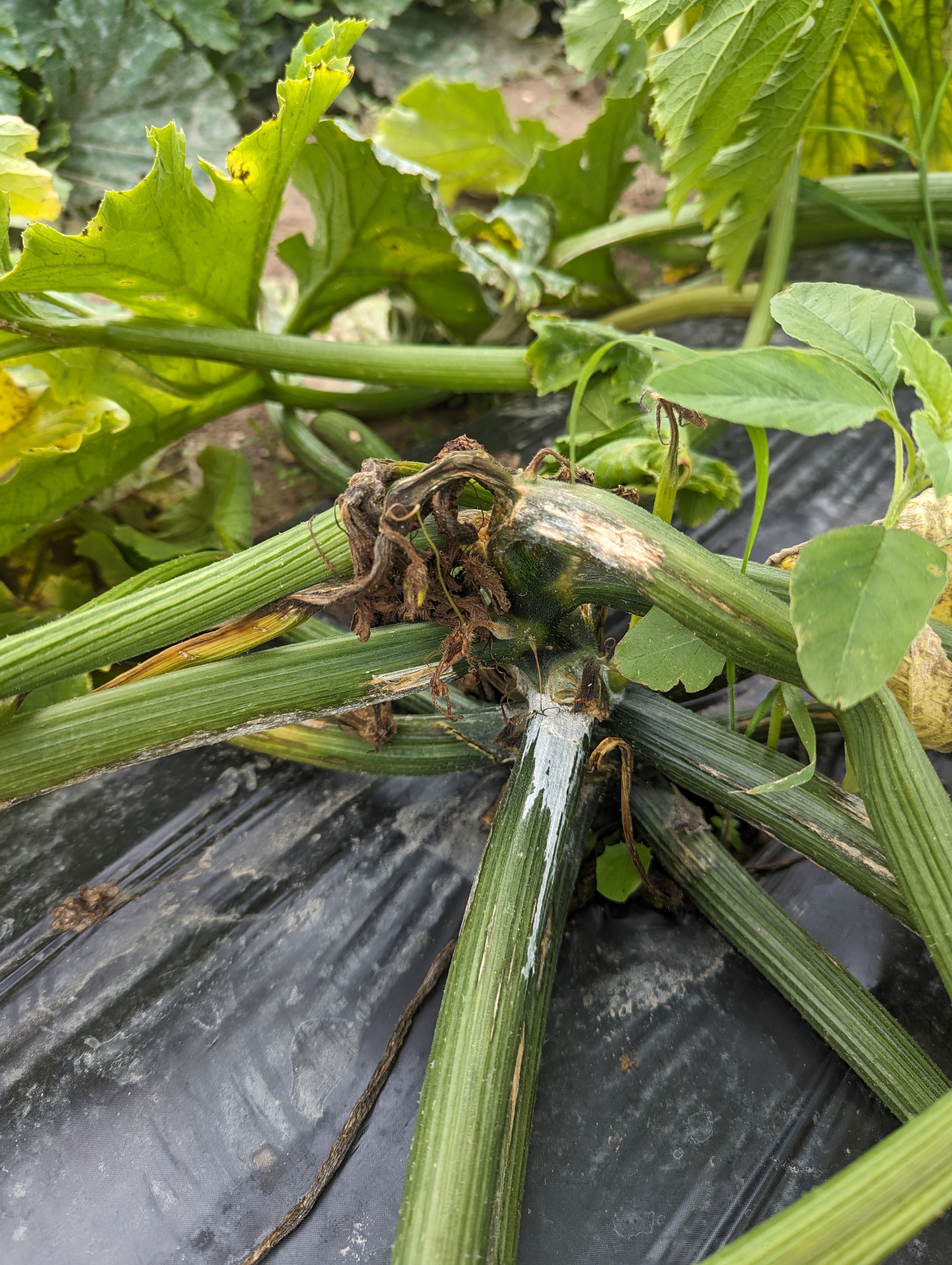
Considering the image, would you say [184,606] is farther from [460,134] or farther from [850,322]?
[460,134]

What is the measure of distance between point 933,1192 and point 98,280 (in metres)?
1.57

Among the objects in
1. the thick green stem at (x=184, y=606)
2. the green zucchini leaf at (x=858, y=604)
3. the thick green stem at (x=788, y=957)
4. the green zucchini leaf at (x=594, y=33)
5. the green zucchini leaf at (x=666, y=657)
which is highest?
the green zucchini leaf at (x=594, y=33)

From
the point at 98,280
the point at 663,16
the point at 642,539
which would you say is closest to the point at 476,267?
the point at 663,16

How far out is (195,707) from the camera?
108 centimetres

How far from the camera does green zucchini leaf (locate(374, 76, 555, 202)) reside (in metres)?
2.23

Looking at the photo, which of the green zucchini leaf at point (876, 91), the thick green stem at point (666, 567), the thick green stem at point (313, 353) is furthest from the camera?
the green zucchini leaf at point (876, 91)

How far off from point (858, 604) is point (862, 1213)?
496mm

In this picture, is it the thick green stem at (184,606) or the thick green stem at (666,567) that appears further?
the thick green stem at (184,606)

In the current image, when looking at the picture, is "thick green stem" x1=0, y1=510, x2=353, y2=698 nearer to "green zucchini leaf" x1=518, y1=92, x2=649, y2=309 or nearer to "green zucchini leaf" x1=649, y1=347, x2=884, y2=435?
"green zucchini leaf" x1=649, y1=347, x2=884, y2=435

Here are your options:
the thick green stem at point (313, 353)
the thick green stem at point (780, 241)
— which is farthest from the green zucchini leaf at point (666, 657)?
the thick green stem at point (780, 241)

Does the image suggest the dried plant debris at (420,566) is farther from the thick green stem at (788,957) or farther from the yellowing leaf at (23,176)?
the yellowing leaf at (23,176)

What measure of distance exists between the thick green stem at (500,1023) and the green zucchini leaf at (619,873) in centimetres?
12

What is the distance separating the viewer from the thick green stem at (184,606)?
105 cm

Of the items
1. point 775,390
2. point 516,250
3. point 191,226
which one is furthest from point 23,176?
point 775,390
